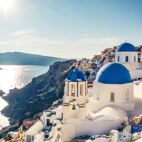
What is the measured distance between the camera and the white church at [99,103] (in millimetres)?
24859

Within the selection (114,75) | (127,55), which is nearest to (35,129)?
(114,75)

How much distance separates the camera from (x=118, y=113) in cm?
→ 2594

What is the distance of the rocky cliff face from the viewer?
63969mm

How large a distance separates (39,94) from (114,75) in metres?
48.9

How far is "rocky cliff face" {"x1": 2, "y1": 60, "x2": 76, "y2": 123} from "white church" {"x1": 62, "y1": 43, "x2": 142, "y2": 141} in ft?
109

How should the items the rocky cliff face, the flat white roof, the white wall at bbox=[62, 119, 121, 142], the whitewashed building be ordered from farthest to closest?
the rocky cliff face < the whitewashed building < the flat white roof < the white wall at bbox=[62, 119, 121, 142]

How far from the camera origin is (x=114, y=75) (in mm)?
27797

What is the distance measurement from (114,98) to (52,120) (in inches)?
267

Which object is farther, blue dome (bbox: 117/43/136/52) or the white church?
blue dome (bbox: 117/43/136/52)

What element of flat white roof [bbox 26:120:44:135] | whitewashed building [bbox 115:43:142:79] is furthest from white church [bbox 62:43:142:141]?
whitewashed building [bbox 115:43:142:79]

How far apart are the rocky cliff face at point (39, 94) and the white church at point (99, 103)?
33.3 metres

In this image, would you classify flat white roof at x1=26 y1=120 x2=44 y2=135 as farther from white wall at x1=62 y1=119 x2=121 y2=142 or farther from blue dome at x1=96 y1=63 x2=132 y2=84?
blue dome at x1=96 y1=63 x2=132 y2=84

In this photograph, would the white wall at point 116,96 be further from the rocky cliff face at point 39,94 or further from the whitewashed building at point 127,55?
the rocky cliff face at point 39,94

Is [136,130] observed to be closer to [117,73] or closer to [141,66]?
[117,73]
